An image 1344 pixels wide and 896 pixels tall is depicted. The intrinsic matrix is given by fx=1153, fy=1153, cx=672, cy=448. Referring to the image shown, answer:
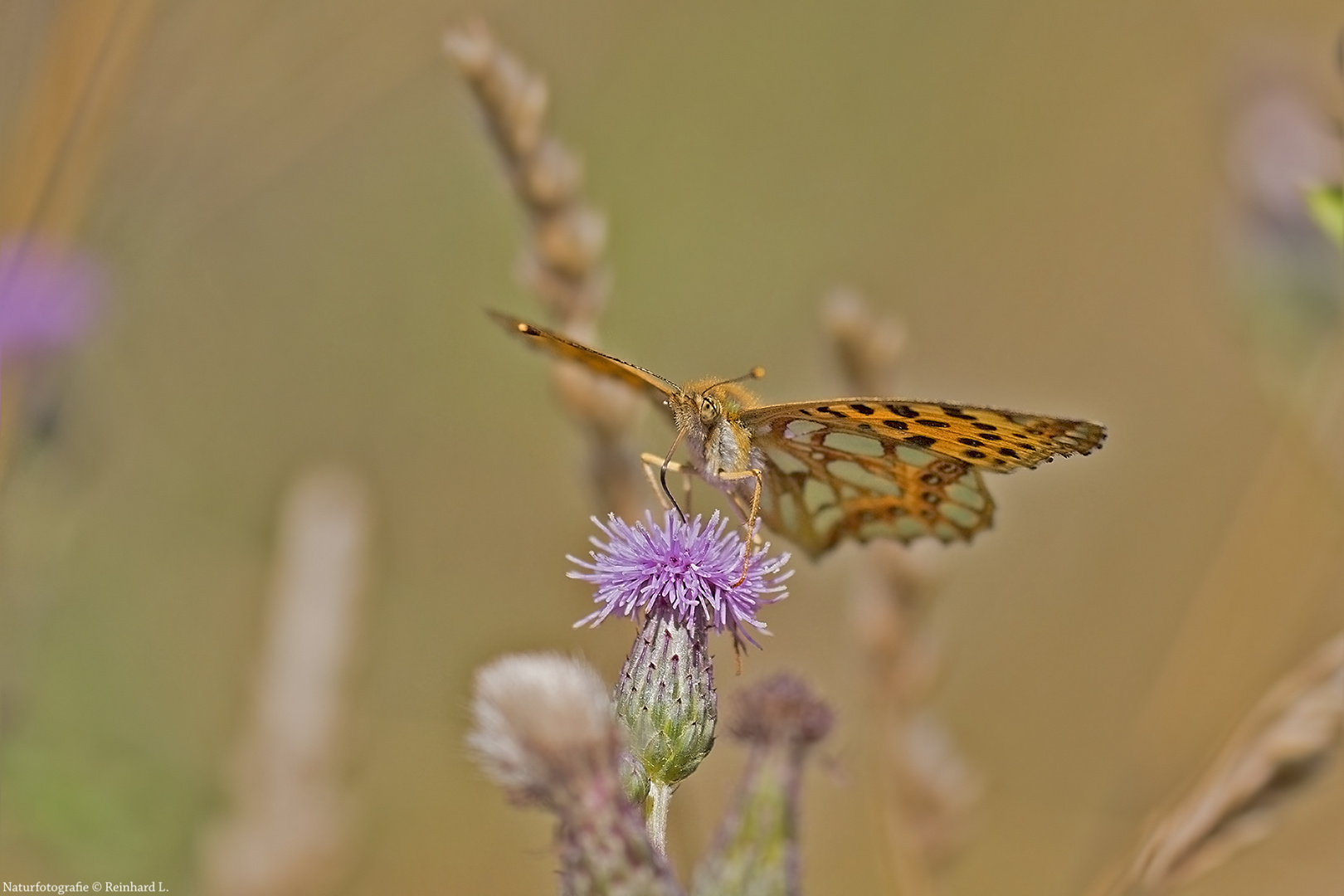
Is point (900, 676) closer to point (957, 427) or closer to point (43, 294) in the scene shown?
point (957, 427)

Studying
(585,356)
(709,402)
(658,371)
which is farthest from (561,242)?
(658,371)

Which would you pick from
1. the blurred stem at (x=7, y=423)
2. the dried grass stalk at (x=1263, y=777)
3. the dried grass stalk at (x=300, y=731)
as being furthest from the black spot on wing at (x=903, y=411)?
the blurred stem at (x=7, y=423)

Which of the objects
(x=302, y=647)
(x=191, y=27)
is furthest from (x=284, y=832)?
(x=191, y=27)

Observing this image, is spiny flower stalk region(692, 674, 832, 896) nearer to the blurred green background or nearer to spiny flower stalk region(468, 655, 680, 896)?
spiny flower stalk region(468, 655, 680, 896)

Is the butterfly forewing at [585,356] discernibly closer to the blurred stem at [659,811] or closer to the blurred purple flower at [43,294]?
the blurred stem at [659,811]

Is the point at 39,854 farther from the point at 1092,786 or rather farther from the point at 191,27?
the point at 1092,786

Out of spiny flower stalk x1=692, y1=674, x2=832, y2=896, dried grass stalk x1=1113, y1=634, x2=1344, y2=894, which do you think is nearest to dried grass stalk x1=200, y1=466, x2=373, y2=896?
spiny flower stalk x1=692, y1=674, x2=832, y2=896
